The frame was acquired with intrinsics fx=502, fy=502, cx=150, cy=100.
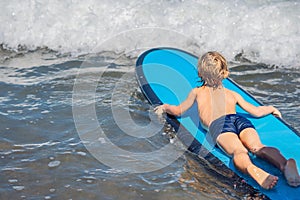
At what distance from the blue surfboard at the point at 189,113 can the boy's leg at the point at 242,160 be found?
5 cm

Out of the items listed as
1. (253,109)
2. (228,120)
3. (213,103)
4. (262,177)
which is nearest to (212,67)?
(213,103)

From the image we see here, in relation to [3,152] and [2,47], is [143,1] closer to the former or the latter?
[2,47]

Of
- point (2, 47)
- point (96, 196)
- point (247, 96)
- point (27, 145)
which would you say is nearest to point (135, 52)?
point (2, 47)

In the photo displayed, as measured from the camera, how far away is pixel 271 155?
147 inches

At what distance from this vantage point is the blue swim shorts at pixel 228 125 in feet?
13.2

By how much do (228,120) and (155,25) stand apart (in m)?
3.86

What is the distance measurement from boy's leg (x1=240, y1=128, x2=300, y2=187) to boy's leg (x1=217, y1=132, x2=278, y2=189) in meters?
0.09

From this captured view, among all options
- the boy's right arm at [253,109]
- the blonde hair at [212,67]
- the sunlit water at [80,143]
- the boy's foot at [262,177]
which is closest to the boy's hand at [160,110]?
the sunlit water at [80,143]

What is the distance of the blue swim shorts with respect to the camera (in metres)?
4.02

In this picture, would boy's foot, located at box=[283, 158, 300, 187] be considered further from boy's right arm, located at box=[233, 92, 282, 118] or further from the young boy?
boy's right arm, located at box=[233, 92, 282, 118]

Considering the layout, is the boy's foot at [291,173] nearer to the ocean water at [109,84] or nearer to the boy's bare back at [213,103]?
the ocean water at [109,84]

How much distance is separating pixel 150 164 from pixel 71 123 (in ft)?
3.26

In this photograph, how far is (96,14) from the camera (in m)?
7.86

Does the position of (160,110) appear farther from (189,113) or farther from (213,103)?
(213,103)
